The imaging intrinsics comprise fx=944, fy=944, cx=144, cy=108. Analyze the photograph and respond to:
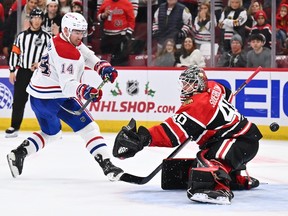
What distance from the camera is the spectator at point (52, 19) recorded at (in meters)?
10.2

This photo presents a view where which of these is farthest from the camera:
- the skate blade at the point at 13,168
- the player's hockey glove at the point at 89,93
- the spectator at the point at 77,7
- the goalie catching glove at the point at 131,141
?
the spectator at the point at 77,7

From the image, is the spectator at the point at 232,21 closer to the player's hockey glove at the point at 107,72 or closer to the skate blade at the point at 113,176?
the player's hockey glove at the point at 107,72

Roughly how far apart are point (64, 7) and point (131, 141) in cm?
532

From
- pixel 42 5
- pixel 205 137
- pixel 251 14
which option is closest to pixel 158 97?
pixel 251 14

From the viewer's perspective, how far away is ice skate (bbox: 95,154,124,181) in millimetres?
5965

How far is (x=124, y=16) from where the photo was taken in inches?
394

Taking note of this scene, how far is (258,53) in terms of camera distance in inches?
368

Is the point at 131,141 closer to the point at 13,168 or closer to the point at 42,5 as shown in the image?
the point at 13,168

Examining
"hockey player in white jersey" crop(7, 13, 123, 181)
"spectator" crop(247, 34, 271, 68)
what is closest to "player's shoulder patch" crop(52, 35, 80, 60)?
"hockey player in white jersey" crop(7, 13, 123, 181)

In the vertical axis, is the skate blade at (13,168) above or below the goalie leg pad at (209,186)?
below

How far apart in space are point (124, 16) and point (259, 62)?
1595 millimetres

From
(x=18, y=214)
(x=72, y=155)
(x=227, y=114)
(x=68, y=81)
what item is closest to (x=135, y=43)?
(x=72, y=155)

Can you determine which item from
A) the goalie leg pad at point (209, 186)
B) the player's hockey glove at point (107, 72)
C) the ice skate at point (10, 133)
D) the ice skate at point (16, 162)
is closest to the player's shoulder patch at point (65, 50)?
the player's hockey glove at point (107, 72)

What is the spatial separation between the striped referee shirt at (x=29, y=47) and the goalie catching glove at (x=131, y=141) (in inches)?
161
